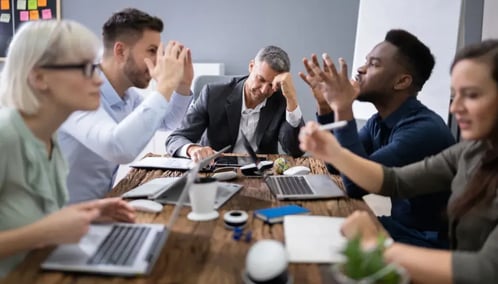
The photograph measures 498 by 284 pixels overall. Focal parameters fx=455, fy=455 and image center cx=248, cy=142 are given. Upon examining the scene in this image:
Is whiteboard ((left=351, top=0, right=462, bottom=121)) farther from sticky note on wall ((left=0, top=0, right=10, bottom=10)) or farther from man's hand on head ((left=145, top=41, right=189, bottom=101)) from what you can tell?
sticky note on wall ((left=0, top=0, right=10, bottom=10))

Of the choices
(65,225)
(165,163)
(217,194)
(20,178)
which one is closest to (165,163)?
(165,163)

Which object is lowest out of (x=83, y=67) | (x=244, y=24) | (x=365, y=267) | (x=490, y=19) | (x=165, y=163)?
(x=165, y=163)

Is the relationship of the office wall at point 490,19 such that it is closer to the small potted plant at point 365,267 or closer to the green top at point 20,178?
the small potted plant at point 365,267

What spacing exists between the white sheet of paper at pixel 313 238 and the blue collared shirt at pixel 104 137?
55 cm

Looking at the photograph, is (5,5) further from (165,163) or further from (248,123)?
(165,163)

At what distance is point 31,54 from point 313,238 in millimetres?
773

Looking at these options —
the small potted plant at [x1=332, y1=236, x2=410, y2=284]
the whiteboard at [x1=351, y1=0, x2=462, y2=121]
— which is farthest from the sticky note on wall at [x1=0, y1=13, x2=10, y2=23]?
the small potted plant at [x1=332, y1=236, x2=410, y2=284]

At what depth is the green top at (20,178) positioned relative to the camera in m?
0.98

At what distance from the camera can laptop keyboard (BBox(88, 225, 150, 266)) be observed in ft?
2.92

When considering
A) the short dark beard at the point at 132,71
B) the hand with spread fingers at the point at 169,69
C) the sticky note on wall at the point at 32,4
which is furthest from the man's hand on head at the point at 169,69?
the sticky note on wall at the point at 32,4

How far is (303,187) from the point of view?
1.49 meters

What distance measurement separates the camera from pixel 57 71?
42.1 inches

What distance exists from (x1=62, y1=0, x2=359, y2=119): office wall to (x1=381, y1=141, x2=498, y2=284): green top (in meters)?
2.39

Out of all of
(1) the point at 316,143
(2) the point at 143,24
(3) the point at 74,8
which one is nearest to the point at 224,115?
(2) the point at 143,24
